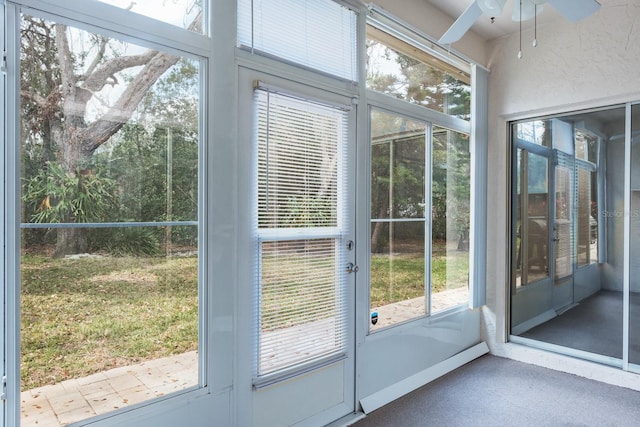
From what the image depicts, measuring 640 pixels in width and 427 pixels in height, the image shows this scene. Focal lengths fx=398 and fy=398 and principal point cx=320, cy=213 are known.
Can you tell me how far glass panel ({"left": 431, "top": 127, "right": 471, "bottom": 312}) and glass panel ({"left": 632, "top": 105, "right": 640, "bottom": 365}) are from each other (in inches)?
50.0

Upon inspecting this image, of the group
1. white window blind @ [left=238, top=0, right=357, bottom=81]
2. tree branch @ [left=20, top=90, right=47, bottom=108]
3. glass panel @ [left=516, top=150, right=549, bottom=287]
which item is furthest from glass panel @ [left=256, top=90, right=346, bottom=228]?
glass panel @ [left=516, top=150, right=549, bottom=287]

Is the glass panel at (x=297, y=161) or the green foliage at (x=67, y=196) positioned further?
the glass panel at (x=297, y=161)

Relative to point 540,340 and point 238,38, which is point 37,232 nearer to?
point 238,38

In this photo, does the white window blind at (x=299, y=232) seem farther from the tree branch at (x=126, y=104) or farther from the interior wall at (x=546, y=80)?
the interior wall at (x=546, y=80)

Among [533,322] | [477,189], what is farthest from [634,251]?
[477,189]

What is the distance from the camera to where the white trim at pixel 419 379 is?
2.78m

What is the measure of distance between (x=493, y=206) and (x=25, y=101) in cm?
380

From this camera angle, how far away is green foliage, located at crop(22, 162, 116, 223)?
1.52 meters

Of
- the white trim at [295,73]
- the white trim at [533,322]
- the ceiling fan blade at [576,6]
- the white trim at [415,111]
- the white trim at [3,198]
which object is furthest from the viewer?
the white trim at [533,322]

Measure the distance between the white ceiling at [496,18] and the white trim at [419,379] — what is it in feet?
9.59

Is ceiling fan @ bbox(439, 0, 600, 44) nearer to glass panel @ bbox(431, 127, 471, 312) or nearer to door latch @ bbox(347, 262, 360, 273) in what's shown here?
glass panel @ bbox(431, 127, 471, 312)

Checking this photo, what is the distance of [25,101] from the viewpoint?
150cm

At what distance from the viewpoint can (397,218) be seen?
3.11 metres

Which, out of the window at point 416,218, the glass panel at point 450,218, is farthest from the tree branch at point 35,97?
the glass panel at point 450,218
